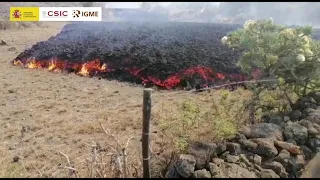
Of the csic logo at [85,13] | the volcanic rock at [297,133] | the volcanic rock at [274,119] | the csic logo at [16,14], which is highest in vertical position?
the csic logo at [16,14]

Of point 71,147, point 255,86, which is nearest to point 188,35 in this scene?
point 255,86

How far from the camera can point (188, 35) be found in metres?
10.3

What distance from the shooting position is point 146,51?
8.23 metres

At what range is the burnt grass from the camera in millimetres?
7420

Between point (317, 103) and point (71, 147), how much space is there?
3.26 meters

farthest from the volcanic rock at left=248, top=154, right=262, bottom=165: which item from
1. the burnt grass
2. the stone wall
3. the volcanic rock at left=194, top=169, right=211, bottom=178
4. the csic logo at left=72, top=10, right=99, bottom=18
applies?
the csic logo at left=72, top=10, right=99, bottom=18

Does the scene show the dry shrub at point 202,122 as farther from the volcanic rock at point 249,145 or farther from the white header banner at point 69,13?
the white header banner at point 69,13

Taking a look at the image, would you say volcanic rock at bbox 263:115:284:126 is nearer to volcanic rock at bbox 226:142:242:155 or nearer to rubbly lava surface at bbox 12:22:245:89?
volcanic rock at bbox 226:142:242:155

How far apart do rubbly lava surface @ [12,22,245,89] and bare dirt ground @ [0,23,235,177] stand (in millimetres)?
605

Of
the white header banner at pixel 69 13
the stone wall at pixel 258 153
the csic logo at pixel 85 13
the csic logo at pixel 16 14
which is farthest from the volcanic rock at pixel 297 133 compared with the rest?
the csic logo at pixel 16 14

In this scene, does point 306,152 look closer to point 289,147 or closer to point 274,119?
point 289,147

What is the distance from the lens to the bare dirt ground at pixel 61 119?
140 inches

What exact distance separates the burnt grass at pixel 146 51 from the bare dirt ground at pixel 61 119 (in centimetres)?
89

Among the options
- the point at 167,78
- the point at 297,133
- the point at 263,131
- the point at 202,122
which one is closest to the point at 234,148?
the point at 263,131
